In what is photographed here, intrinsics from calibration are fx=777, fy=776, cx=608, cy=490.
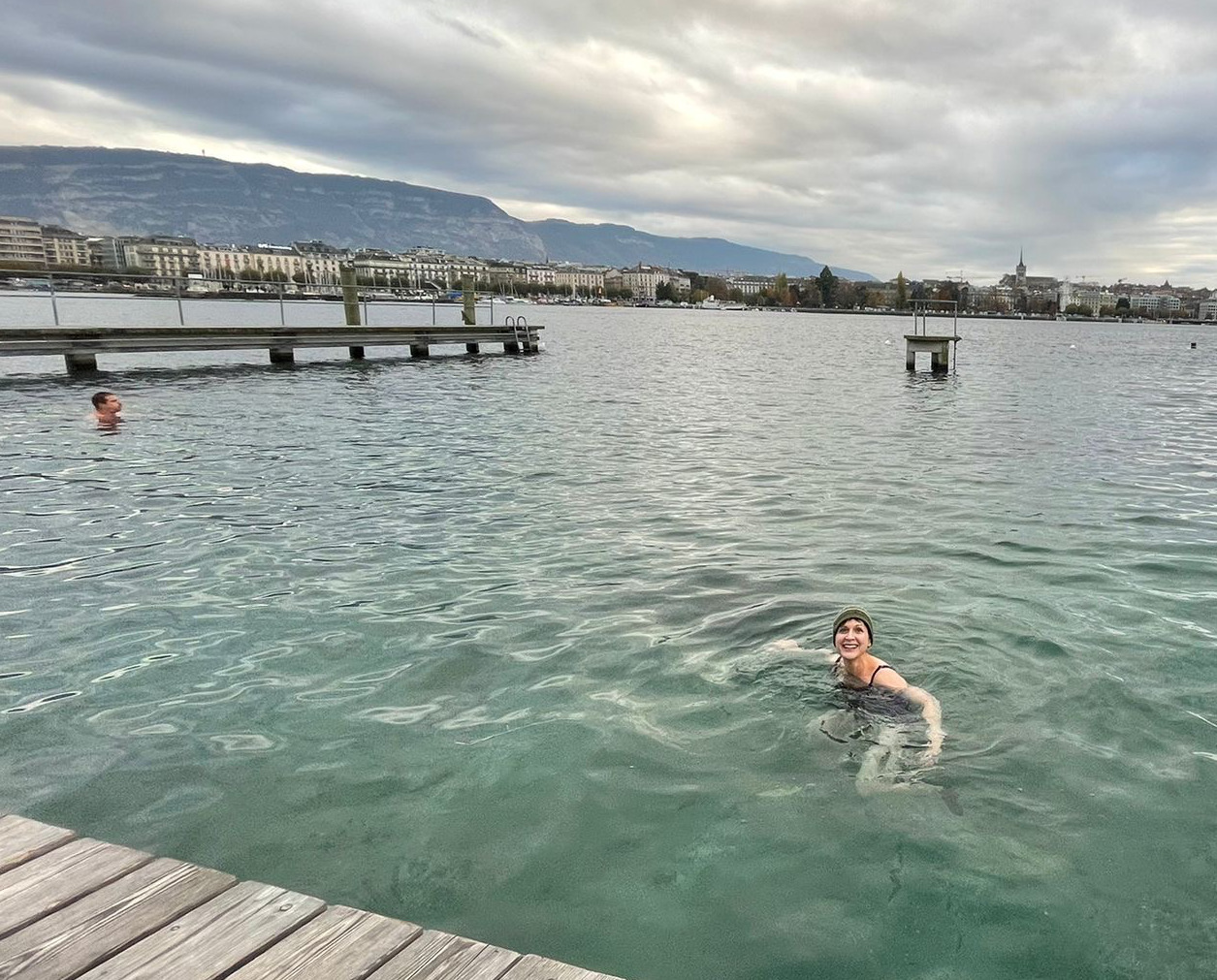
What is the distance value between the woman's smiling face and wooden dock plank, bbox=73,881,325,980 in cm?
432

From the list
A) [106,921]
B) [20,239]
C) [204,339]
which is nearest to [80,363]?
[204,339]

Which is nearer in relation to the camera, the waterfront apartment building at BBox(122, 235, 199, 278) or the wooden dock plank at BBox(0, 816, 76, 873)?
the wooden dock plank at BBox(0, 816, 76, 873)

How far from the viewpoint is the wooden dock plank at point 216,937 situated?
286 centimetres

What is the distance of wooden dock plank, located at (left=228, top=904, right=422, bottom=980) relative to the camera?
287cm

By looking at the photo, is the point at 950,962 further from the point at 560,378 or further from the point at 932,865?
the point at 560,378

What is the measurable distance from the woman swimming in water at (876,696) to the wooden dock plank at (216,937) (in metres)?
3.90

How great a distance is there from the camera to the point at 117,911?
3.23 m

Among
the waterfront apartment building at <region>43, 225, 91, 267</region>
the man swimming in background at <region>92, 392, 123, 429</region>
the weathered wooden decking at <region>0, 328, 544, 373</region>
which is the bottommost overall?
the man swimming in background at <region>92, 392, 123, 429</region>

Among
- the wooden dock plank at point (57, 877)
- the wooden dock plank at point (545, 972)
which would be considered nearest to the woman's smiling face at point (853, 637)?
the wooden dock plank at point (545, 972)

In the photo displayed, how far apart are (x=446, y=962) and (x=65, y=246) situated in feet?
533

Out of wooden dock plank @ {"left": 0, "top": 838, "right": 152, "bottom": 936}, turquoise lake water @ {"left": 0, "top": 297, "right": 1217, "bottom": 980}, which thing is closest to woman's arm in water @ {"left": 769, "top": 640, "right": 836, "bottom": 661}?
turquoise lake water @ {"left": 0, "top": 297, "right": 1217, "bottom": 980}

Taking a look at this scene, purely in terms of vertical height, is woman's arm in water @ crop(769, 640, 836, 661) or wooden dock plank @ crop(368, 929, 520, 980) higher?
wooden dock plank @ crop(368, 929, 520, 980)

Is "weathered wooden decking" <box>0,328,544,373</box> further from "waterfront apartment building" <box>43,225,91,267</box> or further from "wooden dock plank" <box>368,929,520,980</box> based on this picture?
"waterfront apartment building" <box>43,225,91,267</box>

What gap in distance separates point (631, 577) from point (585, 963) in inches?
217
